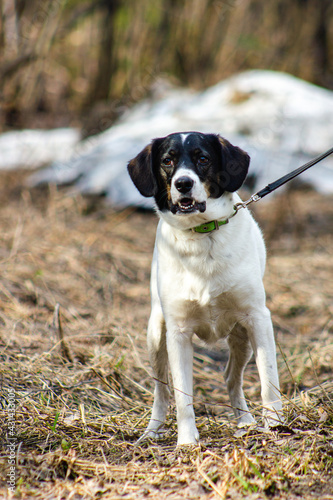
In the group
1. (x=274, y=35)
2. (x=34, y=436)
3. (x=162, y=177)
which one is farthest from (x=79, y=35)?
(x=34, y=436)

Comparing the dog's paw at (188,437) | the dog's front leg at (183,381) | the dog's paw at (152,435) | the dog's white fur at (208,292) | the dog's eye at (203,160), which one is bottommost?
A: the dog's paw at (152,435)

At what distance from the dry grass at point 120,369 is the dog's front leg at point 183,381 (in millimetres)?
106

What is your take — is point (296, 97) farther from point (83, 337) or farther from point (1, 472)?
Answer: point (1, 472)

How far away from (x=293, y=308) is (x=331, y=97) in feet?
20.3

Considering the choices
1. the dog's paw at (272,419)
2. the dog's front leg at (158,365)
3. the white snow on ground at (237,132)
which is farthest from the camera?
the white snow on ground at (237,132)

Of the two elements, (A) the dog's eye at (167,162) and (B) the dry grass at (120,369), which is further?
(A) the dog's eye at (167,162)

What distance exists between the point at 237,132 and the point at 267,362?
21.7 ft

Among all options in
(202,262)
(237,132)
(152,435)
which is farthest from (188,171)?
(237,132)

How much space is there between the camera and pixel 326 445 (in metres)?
2.51

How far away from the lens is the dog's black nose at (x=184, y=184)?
2913mm

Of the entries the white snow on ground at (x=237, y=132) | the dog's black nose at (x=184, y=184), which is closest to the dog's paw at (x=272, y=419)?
the dog's black nose at (x=184, y=184)

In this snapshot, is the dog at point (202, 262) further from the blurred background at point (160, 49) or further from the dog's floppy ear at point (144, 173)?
the blurred background at point (160, 49)

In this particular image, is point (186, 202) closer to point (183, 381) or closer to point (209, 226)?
point (209, 226)

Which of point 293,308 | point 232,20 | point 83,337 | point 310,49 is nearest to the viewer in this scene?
point 83,337
